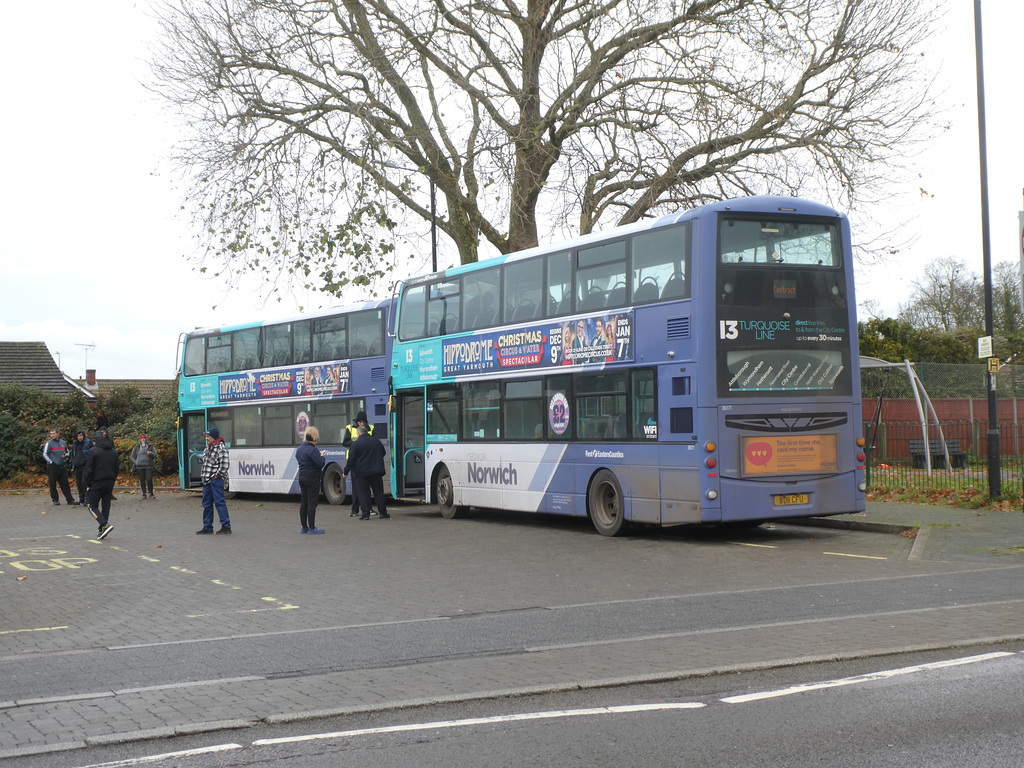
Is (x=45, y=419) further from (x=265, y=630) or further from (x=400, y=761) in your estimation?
(x=400, y=761)

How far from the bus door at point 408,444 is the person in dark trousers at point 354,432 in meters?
0.60

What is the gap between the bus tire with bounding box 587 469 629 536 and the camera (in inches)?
639

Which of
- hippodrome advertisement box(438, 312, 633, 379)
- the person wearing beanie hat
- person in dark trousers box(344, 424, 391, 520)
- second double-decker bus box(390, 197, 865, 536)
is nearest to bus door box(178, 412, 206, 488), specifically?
the person wearing beanie hat

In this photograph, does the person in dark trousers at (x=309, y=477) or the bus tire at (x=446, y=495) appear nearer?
the person in dark trousers at (x=309, y=477)

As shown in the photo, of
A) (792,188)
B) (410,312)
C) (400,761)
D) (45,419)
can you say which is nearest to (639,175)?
(792,188)

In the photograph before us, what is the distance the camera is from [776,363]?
14859 mm

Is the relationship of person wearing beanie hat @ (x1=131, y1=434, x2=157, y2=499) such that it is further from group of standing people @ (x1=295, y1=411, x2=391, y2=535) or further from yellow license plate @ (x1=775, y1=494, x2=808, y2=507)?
yellow license plate @ (x1=775, y1=494, x2=808, y2=507)

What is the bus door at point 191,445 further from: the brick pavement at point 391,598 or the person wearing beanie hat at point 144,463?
the brick pavement at point 391,598

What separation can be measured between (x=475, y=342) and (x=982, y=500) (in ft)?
29.3

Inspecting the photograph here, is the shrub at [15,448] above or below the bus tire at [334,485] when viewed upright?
above

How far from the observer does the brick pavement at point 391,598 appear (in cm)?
661

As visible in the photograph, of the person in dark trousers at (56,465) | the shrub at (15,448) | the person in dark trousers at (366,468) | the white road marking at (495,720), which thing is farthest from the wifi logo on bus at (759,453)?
the shrub at (15,448)

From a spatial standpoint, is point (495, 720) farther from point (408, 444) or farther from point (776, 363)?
point (408, 444)

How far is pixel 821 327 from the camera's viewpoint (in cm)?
1506
